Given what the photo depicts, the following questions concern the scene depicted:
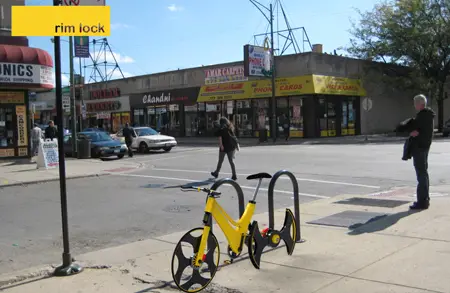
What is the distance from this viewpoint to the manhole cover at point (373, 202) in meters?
8.83

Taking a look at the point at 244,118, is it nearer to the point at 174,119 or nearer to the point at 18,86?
the point at 174,119

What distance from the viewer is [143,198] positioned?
36.3ft

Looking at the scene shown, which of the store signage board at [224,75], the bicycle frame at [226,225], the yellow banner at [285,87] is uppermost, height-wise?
the store signage board at [224,75]

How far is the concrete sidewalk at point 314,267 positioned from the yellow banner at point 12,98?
15.5 meters

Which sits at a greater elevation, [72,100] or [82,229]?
[72,100]

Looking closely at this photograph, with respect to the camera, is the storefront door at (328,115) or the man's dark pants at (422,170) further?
the storefront door at (328,115)

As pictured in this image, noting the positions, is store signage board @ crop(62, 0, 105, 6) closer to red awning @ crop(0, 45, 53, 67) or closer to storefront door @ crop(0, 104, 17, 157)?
red awning @ crop(0, 45, 53, 67)

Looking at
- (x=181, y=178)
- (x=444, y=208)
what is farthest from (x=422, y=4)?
(x=444, y=208)

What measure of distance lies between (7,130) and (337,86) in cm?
2378

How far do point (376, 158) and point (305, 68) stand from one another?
16.5 metres

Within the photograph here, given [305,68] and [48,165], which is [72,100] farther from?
[305,68]

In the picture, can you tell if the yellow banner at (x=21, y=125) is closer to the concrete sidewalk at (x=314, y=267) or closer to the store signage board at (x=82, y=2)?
the concrete sidewalk at (x=314, y=267)

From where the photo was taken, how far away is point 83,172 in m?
16.4

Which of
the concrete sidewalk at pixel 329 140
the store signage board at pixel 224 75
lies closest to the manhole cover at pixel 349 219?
the concrete sidewalk at pixel 329 140
